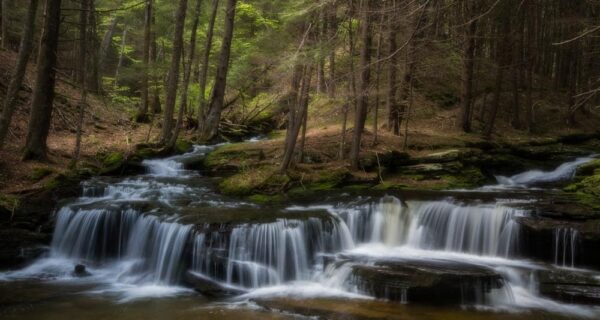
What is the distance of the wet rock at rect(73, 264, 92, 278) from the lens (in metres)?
9.84

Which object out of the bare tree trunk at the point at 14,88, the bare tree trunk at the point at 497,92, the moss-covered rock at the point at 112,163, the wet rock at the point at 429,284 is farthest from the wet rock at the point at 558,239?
the bare tree trunk at the point at 14,88

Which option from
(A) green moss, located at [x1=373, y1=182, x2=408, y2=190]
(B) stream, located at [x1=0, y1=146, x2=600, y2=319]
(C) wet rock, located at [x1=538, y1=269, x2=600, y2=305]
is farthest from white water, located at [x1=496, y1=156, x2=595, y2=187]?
(C) wet rock, located at [x1=538, y1=269, x2=600, y2=305]

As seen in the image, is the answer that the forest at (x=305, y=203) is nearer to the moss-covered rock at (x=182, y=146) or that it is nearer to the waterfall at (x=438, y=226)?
the waterfall at (x=438, y=226)

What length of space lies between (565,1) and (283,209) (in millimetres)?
23512

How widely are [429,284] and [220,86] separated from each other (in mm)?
12558

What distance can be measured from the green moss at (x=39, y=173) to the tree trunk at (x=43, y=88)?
2.97 feet

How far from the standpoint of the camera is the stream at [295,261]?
7.98 meters

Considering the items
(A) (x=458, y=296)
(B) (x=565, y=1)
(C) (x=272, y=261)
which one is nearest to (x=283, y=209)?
(C) (x=272, y=261)

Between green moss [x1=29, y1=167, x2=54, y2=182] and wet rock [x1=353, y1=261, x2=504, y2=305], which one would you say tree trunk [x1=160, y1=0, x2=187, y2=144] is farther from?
wet rock [x1=353, y1=261, x2=504, y2=305]

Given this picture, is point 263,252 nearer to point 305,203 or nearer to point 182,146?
point 305,203

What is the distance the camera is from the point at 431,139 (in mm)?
17703

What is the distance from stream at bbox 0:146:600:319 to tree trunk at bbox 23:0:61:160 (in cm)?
186

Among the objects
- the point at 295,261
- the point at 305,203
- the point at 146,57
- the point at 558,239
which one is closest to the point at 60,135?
the point at 146,57

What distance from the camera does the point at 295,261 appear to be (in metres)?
10.0
